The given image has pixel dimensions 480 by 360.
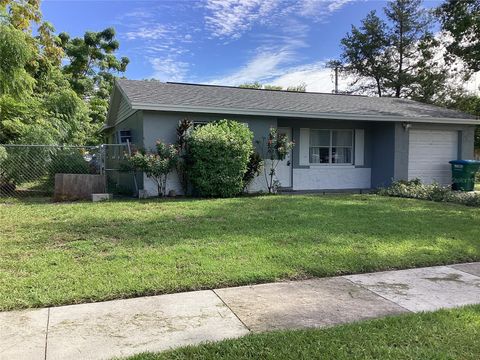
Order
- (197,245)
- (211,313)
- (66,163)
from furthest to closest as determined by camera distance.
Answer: (66,163)
(197,245)
(211,313)

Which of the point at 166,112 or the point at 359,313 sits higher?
the point at 166,112

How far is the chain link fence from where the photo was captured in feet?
37.9

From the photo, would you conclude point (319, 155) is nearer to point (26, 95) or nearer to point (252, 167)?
point (252, 167)

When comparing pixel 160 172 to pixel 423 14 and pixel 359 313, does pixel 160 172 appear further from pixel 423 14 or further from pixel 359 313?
pixel 423 14

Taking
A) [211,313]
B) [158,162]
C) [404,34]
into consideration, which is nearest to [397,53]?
[404,34]

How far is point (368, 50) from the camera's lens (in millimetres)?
31844

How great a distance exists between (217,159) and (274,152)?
255 cm

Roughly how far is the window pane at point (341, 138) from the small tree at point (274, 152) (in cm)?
264

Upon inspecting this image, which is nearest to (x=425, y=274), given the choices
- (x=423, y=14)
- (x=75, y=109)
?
(x=75, y=109)

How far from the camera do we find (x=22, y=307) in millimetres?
3666

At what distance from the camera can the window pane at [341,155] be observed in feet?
48.6

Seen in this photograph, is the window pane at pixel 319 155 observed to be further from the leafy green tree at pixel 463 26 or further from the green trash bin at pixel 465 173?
the leafy green tree at pixel 463 26

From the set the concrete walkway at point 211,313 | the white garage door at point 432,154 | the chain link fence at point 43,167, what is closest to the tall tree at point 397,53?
the white garage door at point 432,154

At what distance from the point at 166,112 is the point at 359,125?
7585mm
